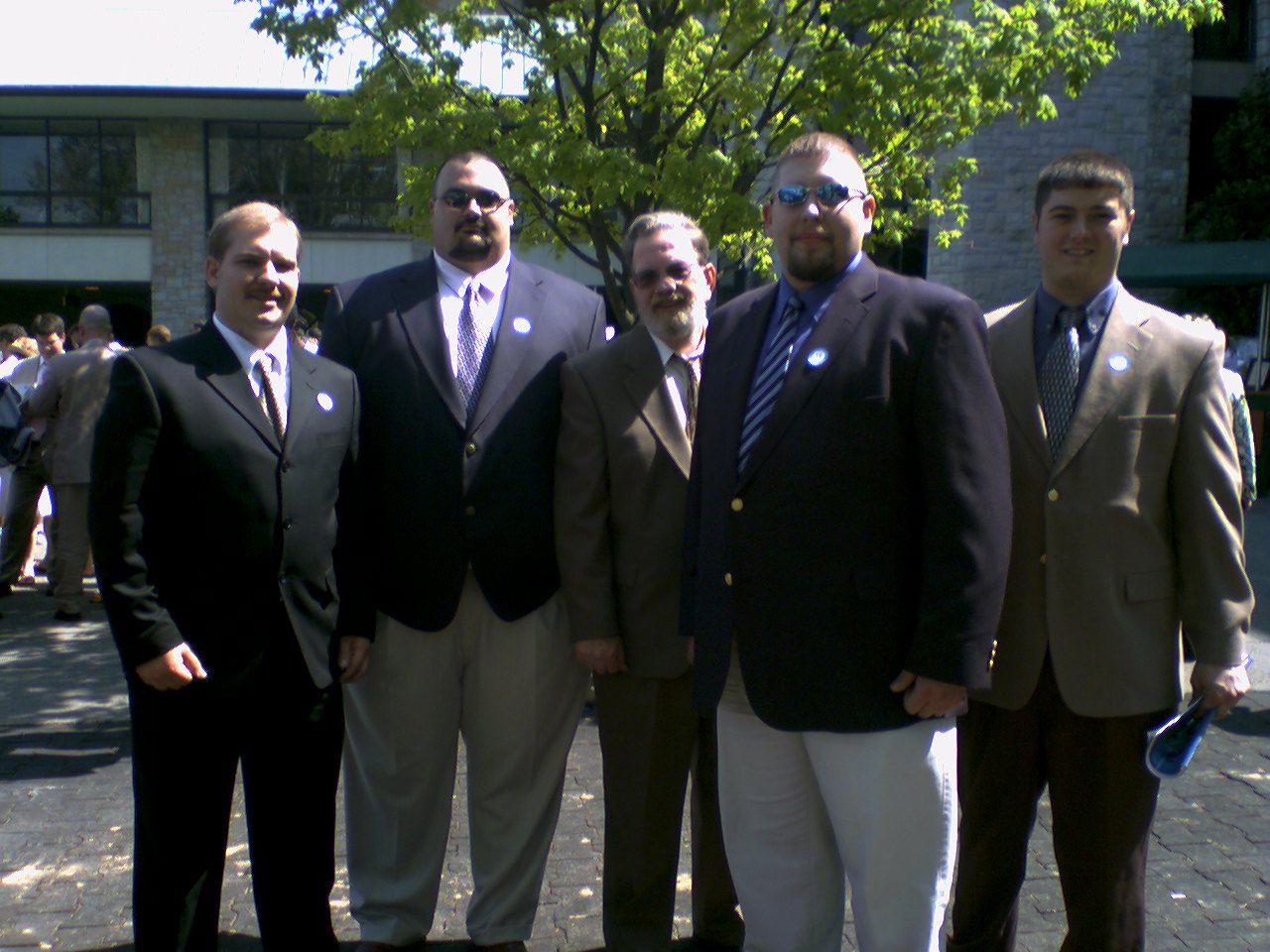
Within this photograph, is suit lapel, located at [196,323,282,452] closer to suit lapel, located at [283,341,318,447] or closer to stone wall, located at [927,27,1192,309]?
suit lapel, located at [283,341,318,447]

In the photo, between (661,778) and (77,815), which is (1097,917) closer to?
(661,778)

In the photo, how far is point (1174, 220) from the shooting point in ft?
66.1

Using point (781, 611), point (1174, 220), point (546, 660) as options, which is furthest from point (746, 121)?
point (1174, 220)

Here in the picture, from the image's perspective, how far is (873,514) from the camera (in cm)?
266

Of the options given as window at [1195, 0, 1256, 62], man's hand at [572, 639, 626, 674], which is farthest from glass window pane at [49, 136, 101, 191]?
man's hand at [572, 639, 626, 674]

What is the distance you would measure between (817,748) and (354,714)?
1.54 metres

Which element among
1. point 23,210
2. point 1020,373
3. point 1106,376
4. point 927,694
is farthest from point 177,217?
point 927,694

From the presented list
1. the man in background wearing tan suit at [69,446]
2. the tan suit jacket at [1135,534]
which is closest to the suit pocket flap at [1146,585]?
the tan suit jacket at [1135,534]

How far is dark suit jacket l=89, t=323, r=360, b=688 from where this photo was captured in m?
2.90

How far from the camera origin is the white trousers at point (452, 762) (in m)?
3.55

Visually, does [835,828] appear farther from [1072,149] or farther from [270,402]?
[1072,149]

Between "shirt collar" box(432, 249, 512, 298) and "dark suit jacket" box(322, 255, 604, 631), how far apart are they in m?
0.13

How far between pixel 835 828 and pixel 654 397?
1.32 metres

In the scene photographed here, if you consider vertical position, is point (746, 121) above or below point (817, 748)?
above
